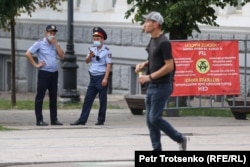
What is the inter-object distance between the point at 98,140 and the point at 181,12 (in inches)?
268

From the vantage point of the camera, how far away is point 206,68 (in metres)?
21.3

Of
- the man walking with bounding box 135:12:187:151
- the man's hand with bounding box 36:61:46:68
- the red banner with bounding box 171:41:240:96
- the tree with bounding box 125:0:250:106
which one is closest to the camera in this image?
the man walking with bounding box 135:12:187:151

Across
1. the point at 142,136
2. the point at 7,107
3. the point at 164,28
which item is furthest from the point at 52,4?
the point at 142,136

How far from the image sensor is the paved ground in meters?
14.4

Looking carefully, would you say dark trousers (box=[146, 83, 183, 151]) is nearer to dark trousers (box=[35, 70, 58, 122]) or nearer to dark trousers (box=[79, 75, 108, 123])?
dark trousers (box=[79, 75, 108, 123])

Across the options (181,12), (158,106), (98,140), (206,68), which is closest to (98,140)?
(98,140)

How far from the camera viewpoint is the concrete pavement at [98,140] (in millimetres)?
14367

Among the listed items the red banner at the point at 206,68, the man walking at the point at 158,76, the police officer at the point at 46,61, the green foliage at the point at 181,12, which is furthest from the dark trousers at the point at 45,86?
the man walking at the point at 158,76

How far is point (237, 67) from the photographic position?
848 inches

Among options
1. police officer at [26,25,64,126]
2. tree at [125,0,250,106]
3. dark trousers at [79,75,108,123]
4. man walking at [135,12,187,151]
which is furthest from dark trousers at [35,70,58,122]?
man walking at [135,12,187,151]

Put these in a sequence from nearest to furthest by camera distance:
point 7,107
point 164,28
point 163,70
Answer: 1. point 163,70
2. point 164,28
3. point 7,107

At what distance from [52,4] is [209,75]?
9.01 m

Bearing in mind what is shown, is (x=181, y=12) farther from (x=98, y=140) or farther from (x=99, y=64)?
(x=98, y=140)

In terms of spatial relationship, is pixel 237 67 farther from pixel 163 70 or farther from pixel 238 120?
pixel 163 70
